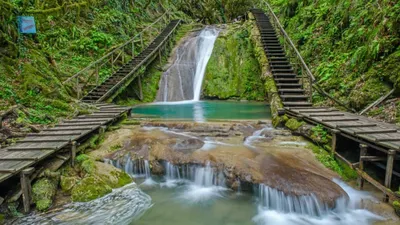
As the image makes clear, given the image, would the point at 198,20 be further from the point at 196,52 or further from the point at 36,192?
the point at 36,192

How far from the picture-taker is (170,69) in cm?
1602

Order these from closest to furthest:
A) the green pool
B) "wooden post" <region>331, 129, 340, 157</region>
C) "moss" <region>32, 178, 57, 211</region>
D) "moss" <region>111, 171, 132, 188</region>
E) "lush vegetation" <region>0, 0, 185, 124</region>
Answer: "moss" <region>32, 178, 57, 211</region> < "moss" <region>111, 171, 132, 188</region> < "wooden post" <region>331, 129, 340, 157</region> < "lush vegetation" <region>0, 0, 185, 124</region> < the green pool

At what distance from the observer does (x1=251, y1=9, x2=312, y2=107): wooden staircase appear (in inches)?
358

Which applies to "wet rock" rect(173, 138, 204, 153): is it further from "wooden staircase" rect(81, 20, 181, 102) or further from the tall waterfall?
the tall waterfall

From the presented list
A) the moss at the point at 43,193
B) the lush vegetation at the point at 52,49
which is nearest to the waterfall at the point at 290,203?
the moss at the point at 43,193

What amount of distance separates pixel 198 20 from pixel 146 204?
25070mm

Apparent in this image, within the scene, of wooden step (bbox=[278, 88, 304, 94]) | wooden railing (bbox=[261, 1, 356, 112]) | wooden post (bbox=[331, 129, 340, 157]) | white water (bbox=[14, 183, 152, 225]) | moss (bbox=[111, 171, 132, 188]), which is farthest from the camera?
wooden step (bbox=[278, 88, 304, 94])

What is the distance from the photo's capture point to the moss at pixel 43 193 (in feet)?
15.0

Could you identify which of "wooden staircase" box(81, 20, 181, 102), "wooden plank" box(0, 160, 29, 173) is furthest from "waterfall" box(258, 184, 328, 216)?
"wooden staircase" box(81, 20, 181, 102)

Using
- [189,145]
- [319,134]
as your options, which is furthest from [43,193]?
[319,134]

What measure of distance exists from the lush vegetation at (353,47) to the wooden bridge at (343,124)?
81 centimetres

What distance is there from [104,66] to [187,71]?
4704 millimetres

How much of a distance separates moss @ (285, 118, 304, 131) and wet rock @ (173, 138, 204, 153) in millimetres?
2587

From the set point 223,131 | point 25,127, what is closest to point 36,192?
point 25,127
